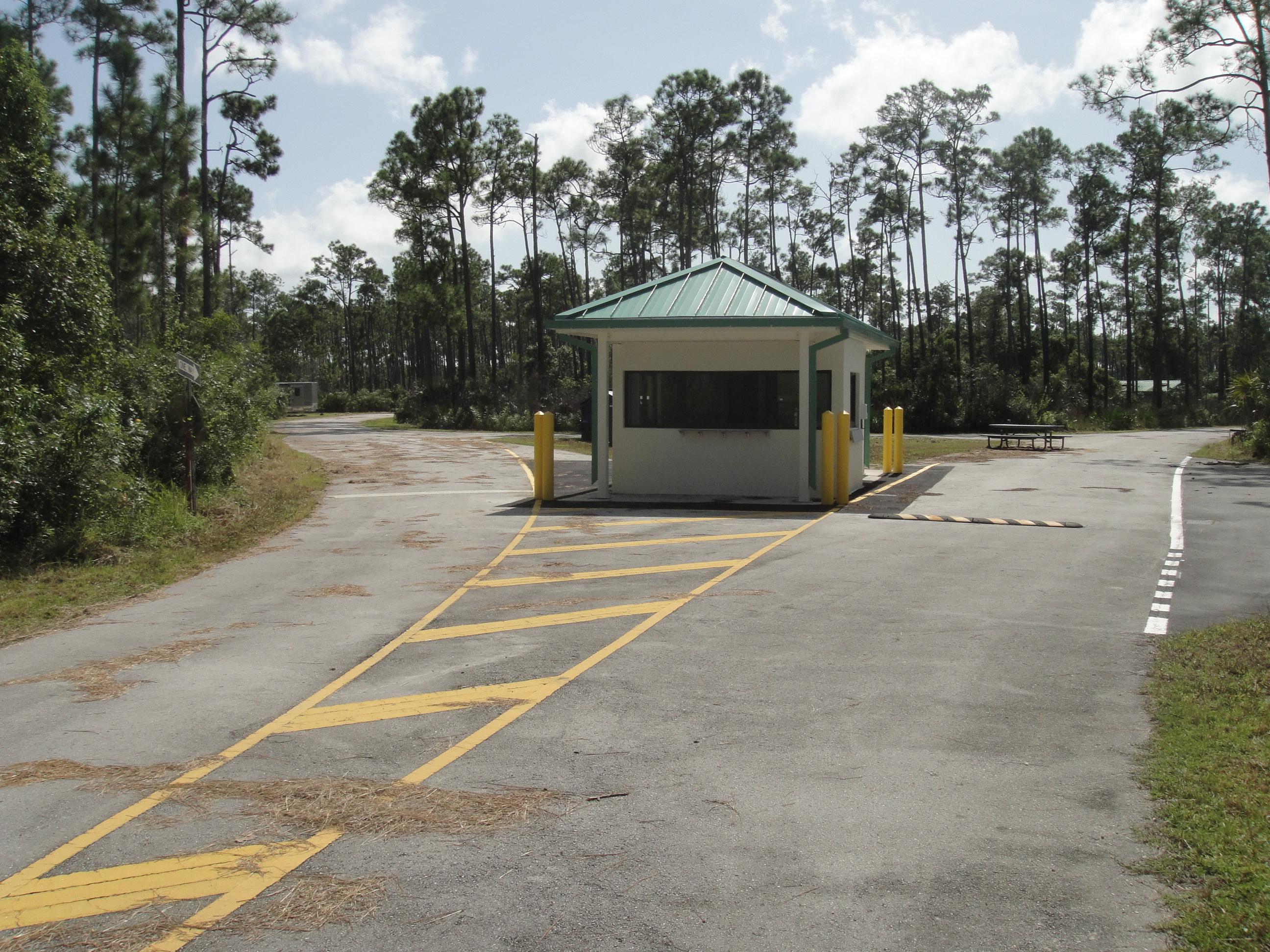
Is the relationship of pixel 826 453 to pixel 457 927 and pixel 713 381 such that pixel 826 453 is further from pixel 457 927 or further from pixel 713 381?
pixel 457 927

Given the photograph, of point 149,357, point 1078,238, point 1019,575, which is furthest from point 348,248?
point 1019,575

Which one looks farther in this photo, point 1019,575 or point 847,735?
point 1019,575

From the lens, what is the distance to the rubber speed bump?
14.3 m

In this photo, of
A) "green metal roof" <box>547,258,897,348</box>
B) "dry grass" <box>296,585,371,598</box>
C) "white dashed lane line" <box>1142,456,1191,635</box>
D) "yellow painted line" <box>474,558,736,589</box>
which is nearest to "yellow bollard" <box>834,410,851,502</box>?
"green metal roof" <box>547,258,897,348</box>

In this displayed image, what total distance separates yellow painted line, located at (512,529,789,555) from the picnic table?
2160cm

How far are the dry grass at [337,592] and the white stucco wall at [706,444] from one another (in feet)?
27.2

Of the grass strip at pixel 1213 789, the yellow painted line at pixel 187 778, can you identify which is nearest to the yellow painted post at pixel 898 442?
the grass strip at pixel 1213 789

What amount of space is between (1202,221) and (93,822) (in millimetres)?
78173

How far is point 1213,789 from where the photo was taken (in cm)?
457

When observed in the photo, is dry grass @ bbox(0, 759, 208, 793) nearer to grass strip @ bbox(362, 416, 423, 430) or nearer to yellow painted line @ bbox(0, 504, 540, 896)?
yellow painted line @ bbox(0, 504, 540, 896)

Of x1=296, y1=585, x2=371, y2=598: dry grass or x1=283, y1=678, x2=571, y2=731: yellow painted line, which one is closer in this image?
x1=283, y1=678, x2=571, y2=731: yellow painted line

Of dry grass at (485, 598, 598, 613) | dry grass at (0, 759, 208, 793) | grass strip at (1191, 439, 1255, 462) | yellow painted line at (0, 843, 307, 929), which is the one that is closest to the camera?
yellow painted line at (0, 843, 307, 929)

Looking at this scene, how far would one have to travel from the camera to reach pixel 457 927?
11.5ft

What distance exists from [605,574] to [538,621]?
2.28 metres
